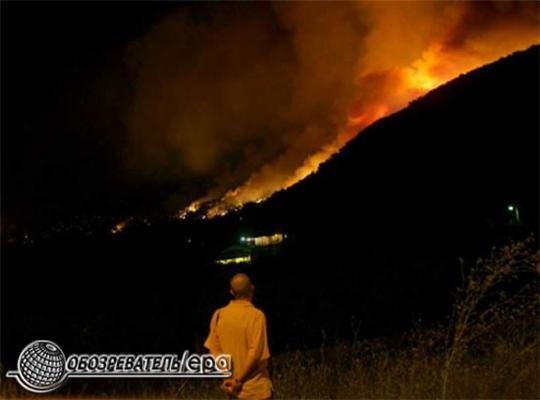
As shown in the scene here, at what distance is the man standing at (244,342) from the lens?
4.79m

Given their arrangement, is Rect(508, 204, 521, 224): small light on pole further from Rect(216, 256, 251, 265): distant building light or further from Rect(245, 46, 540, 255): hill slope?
Rect(216, 256, 251, 265): distant building light

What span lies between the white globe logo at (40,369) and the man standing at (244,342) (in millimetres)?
3917

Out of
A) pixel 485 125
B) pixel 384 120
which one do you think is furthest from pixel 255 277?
pixel 384 120

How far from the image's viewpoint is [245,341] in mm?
4805

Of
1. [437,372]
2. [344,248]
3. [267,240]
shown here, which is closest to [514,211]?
[344,248]

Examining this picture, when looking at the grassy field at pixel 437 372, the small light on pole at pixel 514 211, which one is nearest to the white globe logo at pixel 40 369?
the grassy field at pixel 437 372

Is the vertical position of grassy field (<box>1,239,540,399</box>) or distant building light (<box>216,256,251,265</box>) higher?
distant building light (<box>216,256,251,265</box>)

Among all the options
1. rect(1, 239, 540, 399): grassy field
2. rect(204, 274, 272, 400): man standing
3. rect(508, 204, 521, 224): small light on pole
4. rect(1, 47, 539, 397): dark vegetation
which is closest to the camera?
rect(204, 274, 272, 400): man standing

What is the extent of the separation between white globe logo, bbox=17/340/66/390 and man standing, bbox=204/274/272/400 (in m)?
3.92

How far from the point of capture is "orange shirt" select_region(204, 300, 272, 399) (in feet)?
15.7

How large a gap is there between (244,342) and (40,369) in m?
4.13

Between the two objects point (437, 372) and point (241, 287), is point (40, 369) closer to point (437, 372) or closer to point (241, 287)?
point (241, 287)

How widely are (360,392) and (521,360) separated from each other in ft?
6.04

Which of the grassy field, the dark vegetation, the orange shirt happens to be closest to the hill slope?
the dark vegetation
